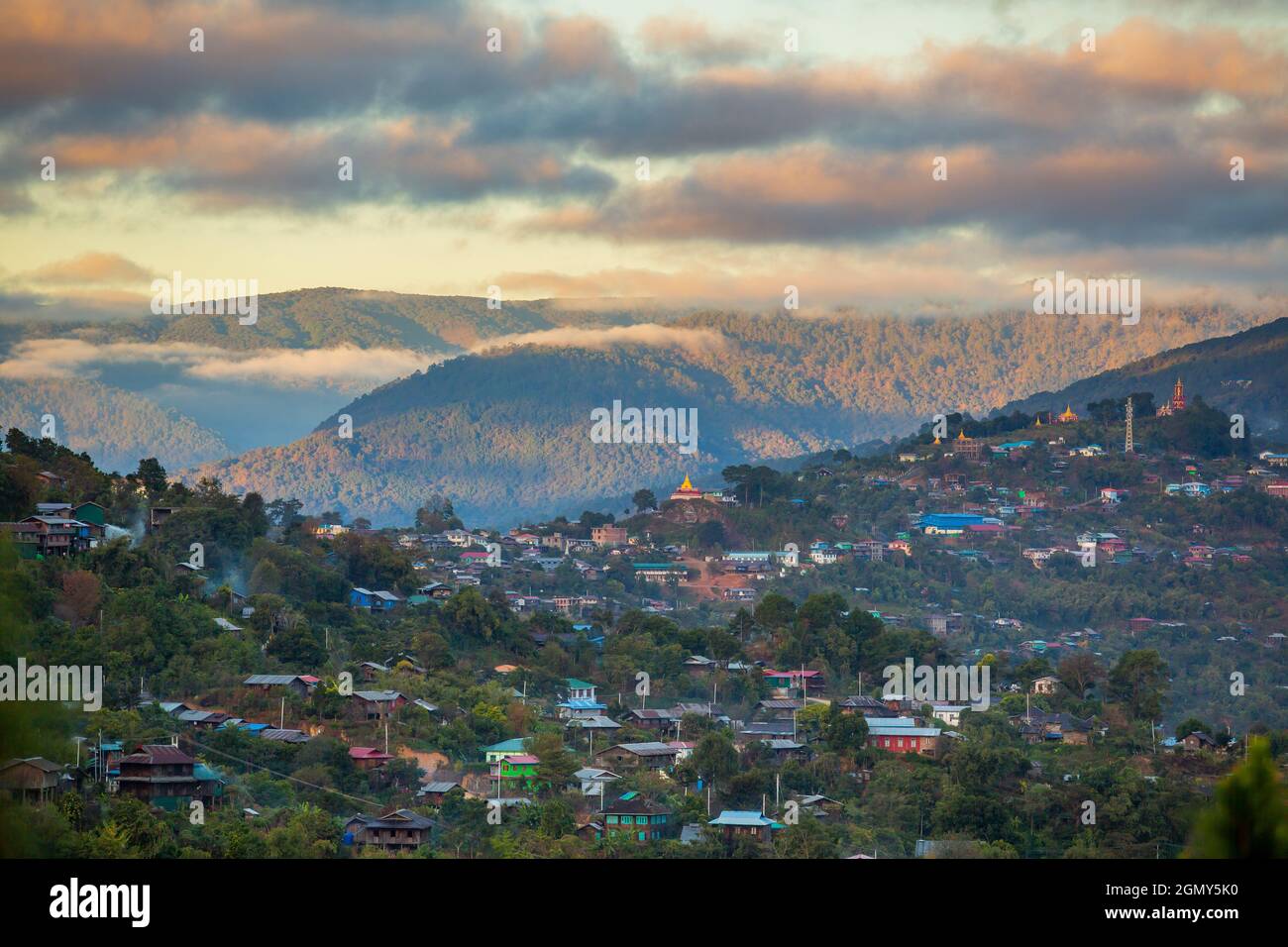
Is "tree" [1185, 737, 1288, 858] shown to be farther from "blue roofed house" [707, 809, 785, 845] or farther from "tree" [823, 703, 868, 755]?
"tree" [823, 703, 868, 755]

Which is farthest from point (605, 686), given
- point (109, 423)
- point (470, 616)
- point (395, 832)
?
point (109, 423)

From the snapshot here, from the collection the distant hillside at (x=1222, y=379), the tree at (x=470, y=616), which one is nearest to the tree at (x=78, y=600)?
the tree at (x=470, y=616)

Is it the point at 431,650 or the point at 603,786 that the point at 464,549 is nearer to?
the point at 431,650

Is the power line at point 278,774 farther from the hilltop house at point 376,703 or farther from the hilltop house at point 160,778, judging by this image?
the hilltop house at point 376,703

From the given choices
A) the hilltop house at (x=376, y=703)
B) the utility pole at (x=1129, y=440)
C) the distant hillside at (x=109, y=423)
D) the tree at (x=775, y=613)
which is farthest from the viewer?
the distant hillside at (x=109, y=423)

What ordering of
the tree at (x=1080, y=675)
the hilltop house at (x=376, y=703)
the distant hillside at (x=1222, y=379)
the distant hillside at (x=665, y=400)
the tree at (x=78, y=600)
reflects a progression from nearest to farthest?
the tree at (x=78, y=600) < the hilltop house at (x=376, y=703) < the tree at (x=1080, y=675) < the distant hillside at (x=1222, y=379) < the distant hillside at (x=665, y=400)
